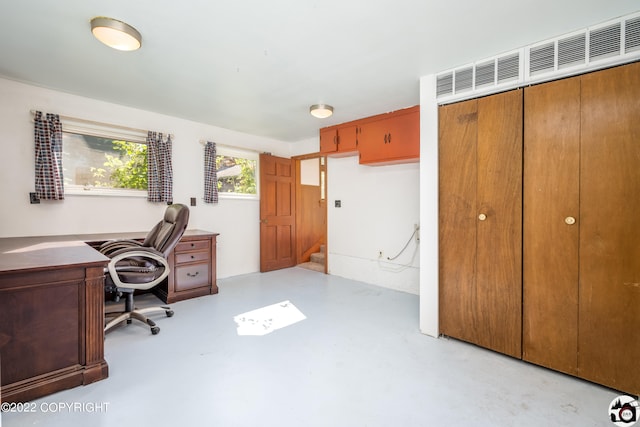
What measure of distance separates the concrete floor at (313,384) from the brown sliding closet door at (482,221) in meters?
0.27

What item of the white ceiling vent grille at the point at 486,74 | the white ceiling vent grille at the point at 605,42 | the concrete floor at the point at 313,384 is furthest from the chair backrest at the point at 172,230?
the white ceiling vent grille at the point at 605,42

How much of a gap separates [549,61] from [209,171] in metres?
3.98

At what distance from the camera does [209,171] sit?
4.14 metres

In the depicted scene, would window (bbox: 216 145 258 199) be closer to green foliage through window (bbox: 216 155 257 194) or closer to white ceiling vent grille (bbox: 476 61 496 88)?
green foliage through window (bbox: 216 155 257 194)

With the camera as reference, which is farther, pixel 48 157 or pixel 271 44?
pixel 48 157

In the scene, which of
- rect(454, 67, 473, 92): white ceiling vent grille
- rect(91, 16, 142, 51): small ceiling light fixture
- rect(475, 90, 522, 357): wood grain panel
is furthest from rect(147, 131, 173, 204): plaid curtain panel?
rect(475, 90, 522, 357): wood grain panel

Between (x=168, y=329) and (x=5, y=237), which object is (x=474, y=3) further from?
(x=5, y=237)

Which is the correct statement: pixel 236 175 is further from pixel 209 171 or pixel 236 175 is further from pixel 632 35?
pixel 632 35

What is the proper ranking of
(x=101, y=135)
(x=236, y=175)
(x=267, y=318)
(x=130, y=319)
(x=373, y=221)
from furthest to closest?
(x=236, y=175) → (x=373, y=221) → (x=101, y=135) → (x=267, y=318) → (x=130, y=319)

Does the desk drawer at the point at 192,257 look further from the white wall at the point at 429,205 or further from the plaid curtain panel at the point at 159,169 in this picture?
the white wall at the point at 429,205

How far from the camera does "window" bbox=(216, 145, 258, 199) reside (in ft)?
14.7

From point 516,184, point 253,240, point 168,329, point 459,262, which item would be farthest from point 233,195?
point 516,184

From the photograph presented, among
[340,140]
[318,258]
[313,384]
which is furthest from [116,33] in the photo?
[318,258]

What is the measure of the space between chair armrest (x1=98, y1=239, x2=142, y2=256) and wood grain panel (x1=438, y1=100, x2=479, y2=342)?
9.58 ft
